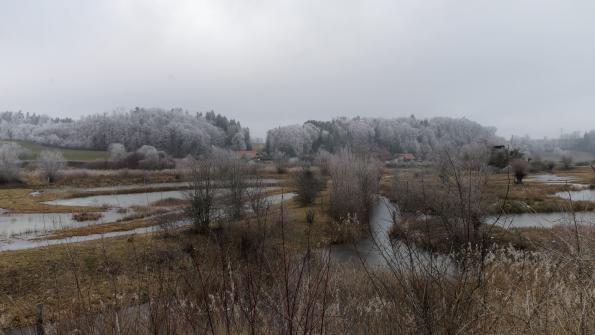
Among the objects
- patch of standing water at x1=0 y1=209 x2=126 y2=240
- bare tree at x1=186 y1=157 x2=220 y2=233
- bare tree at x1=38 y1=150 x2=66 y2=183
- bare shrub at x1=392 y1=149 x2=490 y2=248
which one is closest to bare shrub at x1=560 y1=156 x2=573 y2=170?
bare shrub at x1=392 y1=149 x2=490 y2=248

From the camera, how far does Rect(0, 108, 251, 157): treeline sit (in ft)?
361

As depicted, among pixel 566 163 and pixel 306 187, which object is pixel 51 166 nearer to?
pixel 306 187

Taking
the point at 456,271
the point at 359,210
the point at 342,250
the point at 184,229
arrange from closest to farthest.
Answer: the point at 456,271, the point at 342,250, the point at 184,229, the point at 359,210

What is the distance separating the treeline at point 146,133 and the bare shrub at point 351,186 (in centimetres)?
7134

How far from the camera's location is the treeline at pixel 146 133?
110 m

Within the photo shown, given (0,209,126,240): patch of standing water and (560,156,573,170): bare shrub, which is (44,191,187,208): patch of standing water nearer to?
(0,209,126,240): patch of standing water

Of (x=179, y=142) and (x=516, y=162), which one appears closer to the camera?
(x=516, y=162)

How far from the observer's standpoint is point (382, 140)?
128750mm

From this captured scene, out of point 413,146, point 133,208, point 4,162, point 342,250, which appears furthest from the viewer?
point 413,146

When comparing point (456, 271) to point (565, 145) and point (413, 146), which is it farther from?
point (565, 145)

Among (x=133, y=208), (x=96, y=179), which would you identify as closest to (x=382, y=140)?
(x=96, y=179)

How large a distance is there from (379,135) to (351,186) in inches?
4345

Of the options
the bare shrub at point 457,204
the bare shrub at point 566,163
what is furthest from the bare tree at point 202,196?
the bare shrub at point 566,163

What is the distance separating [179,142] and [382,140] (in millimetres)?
72935
